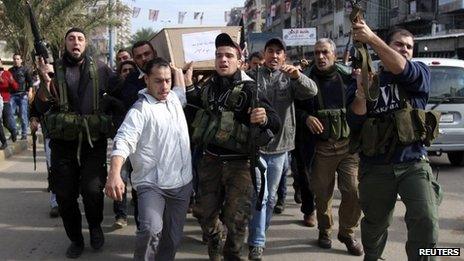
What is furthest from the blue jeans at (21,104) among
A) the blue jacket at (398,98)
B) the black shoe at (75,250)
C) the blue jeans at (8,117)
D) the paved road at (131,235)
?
the blue jacket at (398,98)

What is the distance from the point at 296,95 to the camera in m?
5.05

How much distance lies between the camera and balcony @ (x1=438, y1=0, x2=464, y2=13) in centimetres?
3360

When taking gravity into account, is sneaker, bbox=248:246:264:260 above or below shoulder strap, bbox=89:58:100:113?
below

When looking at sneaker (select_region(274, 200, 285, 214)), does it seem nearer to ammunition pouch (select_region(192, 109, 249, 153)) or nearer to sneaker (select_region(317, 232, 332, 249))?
sneaker (select_region(317, 232, 332, 249))

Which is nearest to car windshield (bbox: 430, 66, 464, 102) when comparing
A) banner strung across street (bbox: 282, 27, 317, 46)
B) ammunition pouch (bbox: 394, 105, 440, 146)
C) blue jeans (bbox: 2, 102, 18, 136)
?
ammunition pouch (bbox: 394, 105, 440, 146)

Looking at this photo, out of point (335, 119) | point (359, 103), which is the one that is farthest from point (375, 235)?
point (335, 119)

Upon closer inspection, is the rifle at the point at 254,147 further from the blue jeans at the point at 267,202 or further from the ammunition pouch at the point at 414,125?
the ammunition pouch at the point at 414,125

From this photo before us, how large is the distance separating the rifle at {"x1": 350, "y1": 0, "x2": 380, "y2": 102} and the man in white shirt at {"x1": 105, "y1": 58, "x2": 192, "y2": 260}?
1365 mm

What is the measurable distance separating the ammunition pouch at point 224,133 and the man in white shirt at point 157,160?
0.98ft

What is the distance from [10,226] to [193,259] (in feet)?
7.55

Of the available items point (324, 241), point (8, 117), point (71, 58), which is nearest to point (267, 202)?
point (324, 241)

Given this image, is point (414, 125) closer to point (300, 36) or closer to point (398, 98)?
point (398, 98)

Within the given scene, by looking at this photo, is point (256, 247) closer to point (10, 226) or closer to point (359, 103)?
point (359, 103)

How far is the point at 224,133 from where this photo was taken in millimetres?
4344
